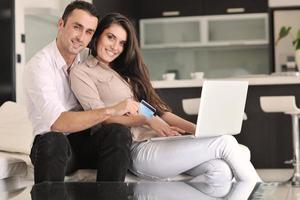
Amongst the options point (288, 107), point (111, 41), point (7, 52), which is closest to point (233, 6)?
point (288, 107)

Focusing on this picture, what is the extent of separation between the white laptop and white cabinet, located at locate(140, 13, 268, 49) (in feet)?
15.7

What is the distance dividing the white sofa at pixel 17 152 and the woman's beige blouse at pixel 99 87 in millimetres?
278

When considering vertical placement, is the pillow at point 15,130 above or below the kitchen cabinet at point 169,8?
below

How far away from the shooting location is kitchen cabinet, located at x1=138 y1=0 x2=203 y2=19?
705 cm

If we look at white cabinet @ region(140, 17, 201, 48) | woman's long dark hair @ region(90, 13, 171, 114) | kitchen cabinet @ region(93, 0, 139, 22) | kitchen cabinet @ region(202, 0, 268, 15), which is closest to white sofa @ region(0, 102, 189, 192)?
woman's long dark hair @ region(90, 13, 171, 114)

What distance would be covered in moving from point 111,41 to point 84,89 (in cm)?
28

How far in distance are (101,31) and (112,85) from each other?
10.3 inches

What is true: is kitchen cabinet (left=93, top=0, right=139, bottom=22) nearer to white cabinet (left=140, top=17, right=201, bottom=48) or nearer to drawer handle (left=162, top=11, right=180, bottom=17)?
white cabinet (left=140, top=17, right=201, bottom=48)

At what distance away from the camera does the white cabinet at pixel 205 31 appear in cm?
691

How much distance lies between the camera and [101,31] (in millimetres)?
2506

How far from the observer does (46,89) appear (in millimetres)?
2252

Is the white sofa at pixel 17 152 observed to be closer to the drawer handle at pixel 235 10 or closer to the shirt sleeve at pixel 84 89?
the shirt sleeve at pixel 84 89

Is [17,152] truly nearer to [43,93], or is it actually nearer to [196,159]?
[43,93]

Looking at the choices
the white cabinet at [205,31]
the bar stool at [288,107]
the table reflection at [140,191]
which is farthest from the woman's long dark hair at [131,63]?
the white cabinet at [205,31]
